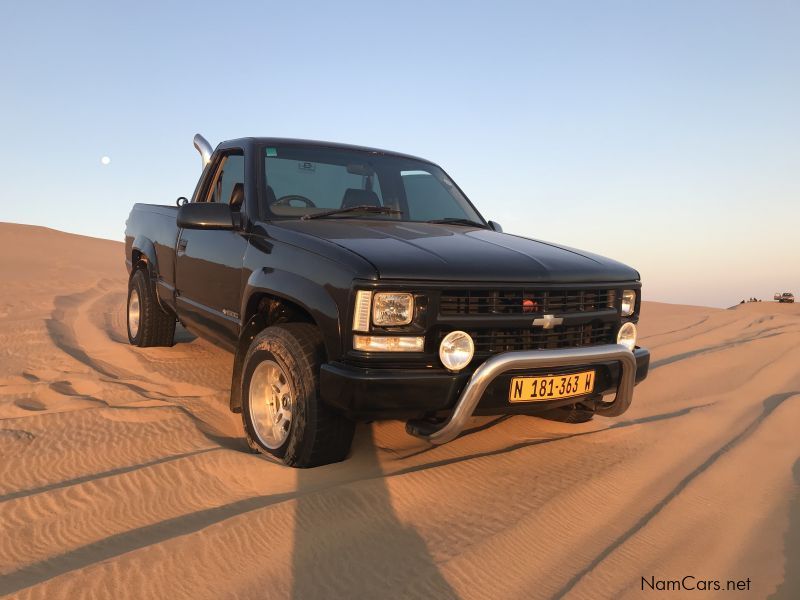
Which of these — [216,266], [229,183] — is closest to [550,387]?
[216,266]

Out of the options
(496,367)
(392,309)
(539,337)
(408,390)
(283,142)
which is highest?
(283,142)

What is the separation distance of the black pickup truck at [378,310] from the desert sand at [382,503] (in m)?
0.31

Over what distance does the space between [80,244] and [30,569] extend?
81.0 feet

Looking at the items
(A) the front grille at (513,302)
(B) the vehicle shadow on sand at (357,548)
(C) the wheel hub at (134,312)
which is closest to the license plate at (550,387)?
(A) the front grille at (513,302)

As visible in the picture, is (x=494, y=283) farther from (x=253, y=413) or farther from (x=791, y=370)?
(x=791, y=370)

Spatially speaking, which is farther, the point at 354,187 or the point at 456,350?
the point at 354,187

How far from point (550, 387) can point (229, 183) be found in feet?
9.46

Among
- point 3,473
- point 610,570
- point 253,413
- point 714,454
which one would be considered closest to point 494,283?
point 610,570

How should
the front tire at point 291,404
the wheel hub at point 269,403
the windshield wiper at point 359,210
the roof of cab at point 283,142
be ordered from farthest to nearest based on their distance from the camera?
the roof of cab at point 283,142, the windshield wiper at point 359,210, the wheel hub at point 269,403, the front tire at point 291,404

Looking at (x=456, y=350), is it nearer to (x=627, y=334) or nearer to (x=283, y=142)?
(x=627, y=334)

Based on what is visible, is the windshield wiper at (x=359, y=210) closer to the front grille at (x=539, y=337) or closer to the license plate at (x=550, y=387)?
the front grille at (x=539, y=337)

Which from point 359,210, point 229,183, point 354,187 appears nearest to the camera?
point 359,210

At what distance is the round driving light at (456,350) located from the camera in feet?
9.25

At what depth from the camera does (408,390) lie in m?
2.75
